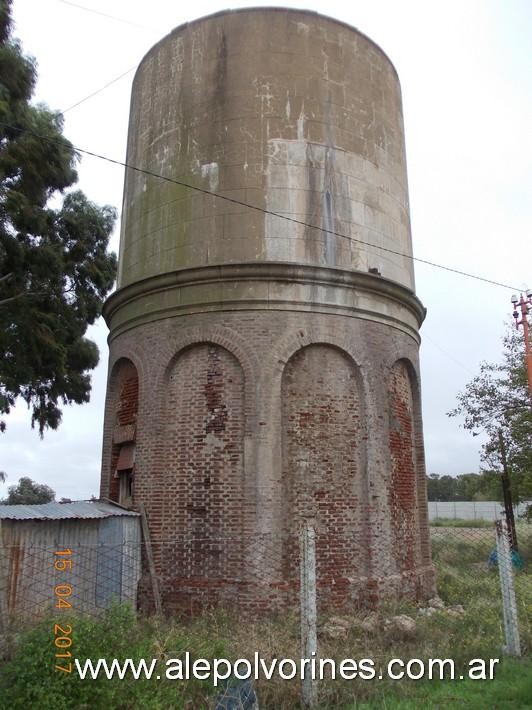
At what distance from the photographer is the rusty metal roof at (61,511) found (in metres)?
9.89

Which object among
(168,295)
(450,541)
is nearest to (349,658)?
(168,295)

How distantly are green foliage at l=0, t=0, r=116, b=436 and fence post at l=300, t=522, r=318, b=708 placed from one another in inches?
474

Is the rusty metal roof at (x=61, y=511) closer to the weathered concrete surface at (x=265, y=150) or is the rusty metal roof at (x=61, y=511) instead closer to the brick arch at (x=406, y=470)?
the weathered concrete surface at (x=265, y=150)

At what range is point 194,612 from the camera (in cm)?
1059

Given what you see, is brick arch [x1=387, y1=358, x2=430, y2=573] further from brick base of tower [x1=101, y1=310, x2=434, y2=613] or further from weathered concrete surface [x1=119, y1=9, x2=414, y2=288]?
weathered concrete surface [x1=119, y1=9, x2=414, y2=288]

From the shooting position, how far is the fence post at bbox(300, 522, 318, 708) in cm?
577

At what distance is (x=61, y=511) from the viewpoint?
10508mm

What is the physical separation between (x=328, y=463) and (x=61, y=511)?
15.3 feet

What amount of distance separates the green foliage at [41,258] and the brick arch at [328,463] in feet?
27.8

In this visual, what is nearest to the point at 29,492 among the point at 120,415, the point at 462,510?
the point at 462,510

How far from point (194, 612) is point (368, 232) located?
7.94m

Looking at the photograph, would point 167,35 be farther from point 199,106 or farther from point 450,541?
point 450,541

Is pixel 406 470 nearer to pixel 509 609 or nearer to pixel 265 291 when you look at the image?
pixel 265 291

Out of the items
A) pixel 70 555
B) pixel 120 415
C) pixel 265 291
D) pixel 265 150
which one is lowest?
pixel 70 555
